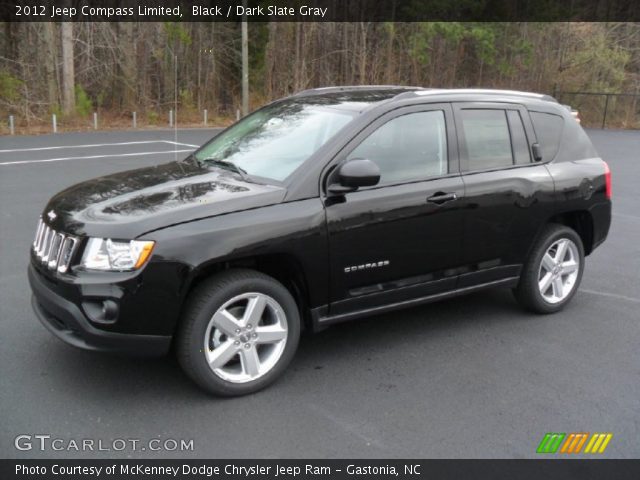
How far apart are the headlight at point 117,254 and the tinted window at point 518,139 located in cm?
305

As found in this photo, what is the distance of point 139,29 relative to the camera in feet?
93.0

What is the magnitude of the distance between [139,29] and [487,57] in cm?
1948

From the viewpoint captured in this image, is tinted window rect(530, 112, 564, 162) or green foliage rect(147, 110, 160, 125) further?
green foliage rect(147, 110, 160, 125)

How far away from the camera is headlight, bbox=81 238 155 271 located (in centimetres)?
354

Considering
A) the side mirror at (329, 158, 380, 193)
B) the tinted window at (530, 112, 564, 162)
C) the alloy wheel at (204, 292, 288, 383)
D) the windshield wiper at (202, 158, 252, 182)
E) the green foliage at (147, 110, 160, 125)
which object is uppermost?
the tinted window at (530, 112, 564, 162)

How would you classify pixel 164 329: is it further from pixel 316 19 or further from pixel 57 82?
pixel 316 19

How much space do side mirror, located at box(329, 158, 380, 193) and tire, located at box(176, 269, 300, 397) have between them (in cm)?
74

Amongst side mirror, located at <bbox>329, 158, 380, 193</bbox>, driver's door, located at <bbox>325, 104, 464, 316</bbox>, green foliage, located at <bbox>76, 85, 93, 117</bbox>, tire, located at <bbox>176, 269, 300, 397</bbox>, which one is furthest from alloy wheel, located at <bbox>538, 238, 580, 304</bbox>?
green foliage, located at <bbox>76, 85, 93, 117</bbox>

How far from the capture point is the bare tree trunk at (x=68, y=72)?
24719 millimetres

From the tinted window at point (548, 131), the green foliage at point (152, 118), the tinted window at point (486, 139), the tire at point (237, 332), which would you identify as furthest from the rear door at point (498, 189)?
the green foliage at point (152, 118)

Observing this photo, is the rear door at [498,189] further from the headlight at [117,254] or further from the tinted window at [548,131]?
the headlight at [117,254]

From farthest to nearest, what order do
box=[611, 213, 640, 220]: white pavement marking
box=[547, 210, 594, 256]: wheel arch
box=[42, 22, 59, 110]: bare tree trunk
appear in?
box=[42, 22, 59, 110]: bare tree trunk < box=[611, 213, 640, 220]: white pavement marking < box=[547, 210, 594, 256]: wheel arch

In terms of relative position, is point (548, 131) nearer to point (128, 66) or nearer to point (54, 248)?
point (54, 248)

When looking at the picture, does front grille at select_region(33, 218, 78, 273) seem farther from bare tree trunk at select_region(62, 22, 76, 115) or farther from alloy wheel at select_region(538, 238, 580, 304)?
bare tree trunk at select_region(62, 22, 76, 115)
